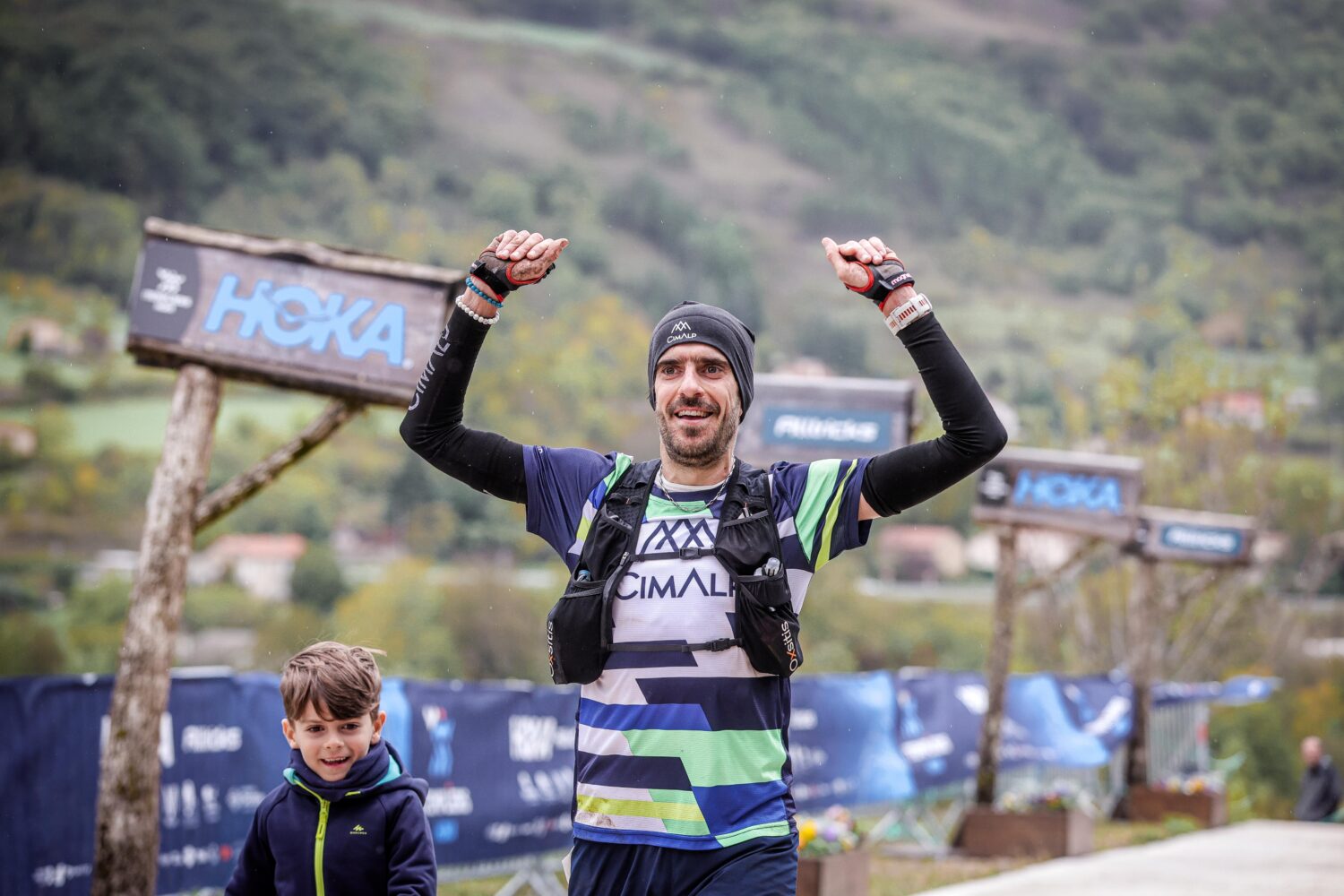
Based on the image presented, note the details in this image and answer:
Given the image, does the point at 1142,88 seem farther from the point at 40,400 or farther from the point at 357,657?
the point at 357,657

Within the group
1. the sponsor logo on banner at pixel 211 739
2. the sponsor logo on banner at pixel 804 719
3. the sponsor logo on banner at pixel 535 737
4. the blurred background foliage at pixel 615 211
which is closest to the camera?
the sponsor logo on banner at pixel 211 739

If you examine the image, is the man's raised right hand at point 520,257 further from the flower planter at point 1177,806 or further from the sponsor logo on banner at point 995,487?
the flower planter at point 1177,806

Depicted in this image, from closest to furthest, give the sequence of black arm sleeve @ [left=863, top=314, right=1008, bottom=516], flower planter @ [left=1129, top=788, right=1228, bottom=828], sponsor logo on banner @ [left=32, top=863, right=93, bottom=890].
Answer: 1. black arm sleeve @ [left=863, top=314, right=1008, bottom=516]
2. sponsor logo on banner @ [left=32, top=863, right=93, bottom=890]
3. flower planter @ [left=1129, top=788, right=1228, bottom=828]

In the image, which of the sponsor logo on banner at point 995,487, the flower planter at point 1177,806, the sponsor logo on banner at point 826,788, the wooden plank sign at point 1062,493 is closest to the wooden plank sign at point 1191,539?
the flower planter at point 1177,806

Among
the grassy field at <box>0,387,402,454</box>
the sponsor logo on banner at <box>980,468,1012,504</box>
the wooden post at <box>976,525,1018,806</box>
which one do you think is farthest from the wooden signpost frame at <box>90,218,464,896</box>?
the grassy field at <box>0,387,402,454</box>

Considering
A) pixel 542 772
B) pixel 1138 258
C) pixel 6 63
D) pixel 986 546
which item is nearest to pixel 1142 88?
pixel 1138 258

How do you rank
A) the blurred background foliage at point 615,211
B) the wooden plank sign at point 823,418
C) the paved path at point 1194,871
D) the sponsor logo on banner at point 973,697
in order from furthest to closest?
Result: the blurred background foliage at point 615,211
the sponsor logo on banner at point 973,697
the paved path at point 1194,871
the wooden plank sign at point 823,418

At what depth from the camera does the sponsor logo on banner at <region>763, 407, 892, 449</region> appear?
11.1 m

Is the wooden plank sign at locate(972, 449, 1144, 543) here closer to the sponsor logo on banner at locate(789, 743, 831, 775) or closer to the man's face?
the sponsor logo on banner at locate(789, 743, 831, 775)

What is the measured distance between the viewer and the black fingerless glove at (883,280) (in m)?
3.72

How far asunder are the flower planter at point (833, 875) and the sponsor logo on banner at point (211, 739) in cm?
345

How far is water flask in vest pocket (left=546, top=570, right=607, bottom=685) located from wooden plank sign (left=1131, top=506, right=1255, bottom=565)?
56.4ft

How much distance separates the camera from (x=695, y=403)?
3.73 m

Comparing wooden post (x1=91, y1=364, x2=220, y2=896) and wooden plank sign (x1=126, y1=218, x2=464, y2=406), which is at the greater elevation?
wooden plank sign (x1=126, y1=218, x2=464, y2=406)
